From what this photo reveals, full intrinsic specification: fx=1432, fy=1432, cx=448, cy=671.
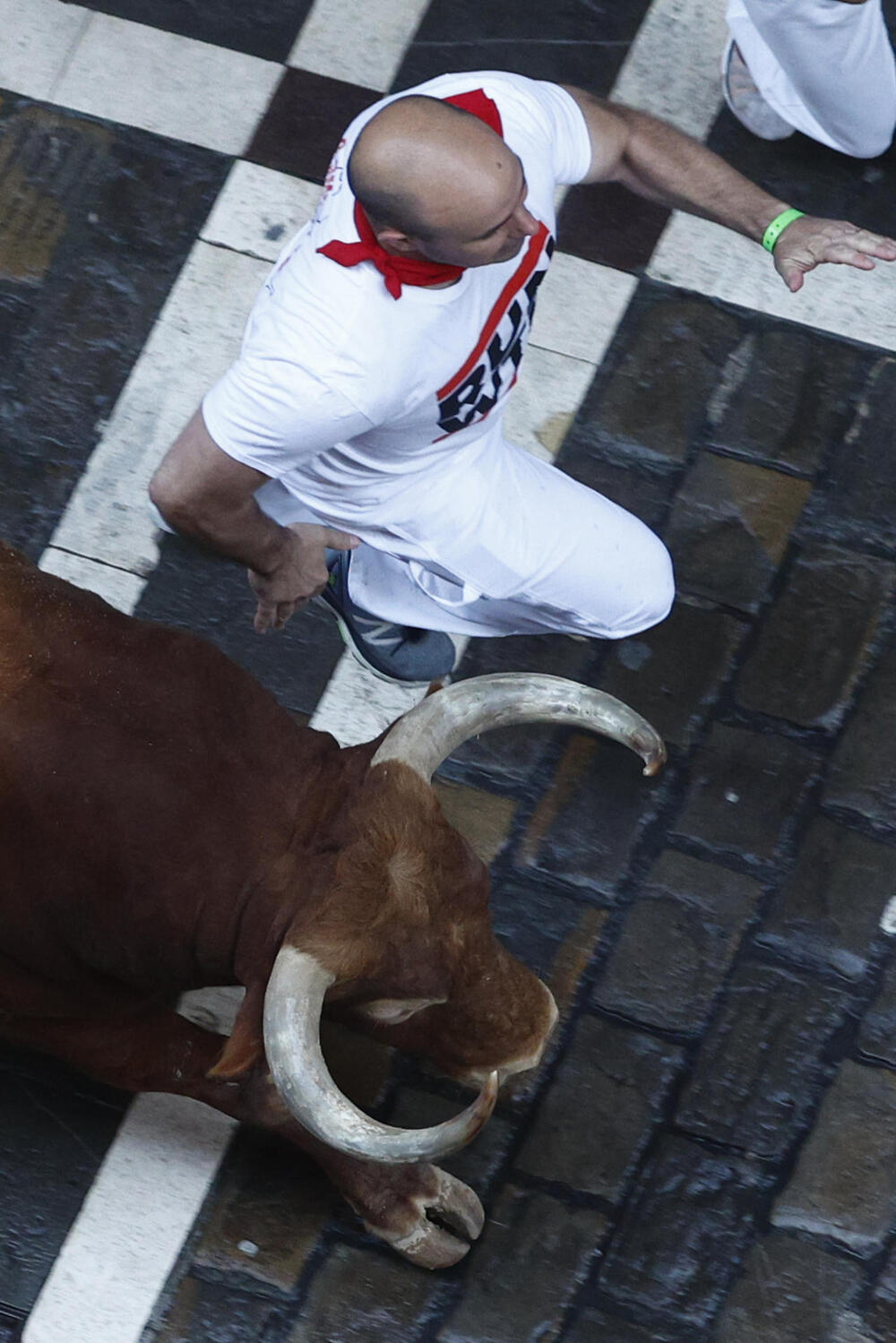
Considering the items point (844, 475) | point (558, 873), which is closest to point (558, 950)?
point (558, 873)

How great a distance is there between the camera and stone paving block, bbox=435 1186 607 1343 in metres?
3.61

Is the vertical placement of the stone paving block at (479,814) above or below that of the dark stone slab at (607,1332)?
above

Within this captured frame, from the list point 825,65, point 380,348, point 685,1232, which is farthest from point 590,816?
point 825,65

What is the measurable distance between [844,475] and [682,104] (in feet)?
4.58

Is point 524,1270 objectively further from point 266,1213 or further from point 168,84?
point 168,84

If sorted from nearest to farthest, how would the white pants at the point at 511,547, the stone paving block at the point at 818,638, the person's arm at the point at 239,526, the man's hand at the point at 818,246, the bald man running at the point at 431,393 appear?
the bald man running at the point at 431,393 < the person's arm at the point at 239,526 < the man's hand at the point at 818,246 < the white pants at the point at 511,547 < the stone paving block at the point at 818,638

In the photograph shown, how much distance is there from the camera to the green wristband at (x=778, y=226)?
3551 millimetres

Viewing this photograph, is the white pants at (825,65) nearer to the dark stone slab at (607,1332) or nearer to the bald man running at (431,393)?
the bald man running at (431,393)

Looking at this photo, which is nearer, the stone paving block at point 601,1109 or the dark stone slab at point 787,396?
the stone paving block at point 601,1109

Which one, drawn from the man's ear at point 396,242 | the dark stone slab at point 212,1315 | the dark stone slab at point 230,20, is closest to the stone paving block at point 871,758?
the man's ear at point 396,242

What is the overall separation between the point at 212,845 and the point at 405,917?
458 millimetres

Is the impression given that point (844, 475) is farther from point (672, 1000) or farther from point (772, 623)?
point (672, 1000)

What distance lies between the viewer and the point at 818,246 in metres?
3.45

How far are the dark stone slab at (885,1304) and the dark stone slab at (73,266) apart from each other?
3.06 metres
